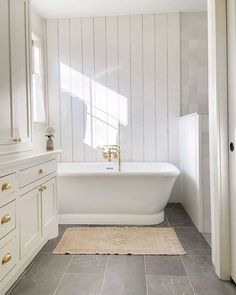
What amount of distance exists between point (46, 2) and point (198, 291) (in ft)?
11.7

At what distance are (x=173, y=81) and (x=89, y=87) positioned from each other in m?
1.22

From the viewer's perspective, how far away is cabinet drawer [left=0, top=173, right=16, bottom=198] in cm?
156

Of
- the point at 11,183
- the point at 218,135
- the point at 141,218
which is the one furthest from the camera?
the point at 141,218

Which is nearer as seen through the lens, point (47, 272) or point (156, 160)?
point (47, 272)

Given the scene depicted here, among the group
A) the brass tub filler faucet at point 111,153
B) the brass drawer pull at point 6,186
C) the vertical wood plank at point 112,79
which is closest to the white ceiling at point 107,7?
the vertical wood plank at point 112,79

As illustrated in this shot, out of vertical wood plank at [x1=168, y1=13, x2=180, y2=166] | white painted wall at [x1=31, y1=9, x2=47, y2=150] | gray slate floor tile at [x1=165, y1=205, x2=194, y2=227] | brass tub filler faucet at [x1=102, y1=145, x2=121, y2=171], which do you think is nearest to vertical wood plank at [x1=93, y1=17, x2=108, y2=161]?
brass tub filler faucet at [x1=102, y1=145, x2=121, y2=171]

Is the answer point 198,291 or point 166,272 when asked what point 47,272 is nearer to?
point 166,272

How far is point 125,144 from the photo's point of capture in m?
3.76

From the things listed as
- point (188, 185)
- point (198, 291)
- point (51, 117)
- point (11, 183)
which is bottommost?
point (198, 291)

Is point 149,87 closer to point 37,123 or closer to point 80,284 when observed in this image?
point 37,123

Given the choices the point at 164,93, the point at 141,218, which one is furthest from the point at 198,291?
the point at 164,93

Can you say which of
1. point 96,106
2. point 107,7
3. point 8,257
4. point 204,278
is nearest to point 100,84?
point 96,106

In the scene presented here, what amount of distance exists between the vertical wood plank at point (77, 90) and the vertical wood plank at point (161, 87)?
1.11m

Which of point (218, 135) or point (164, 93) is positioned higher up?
point (164, 93)
